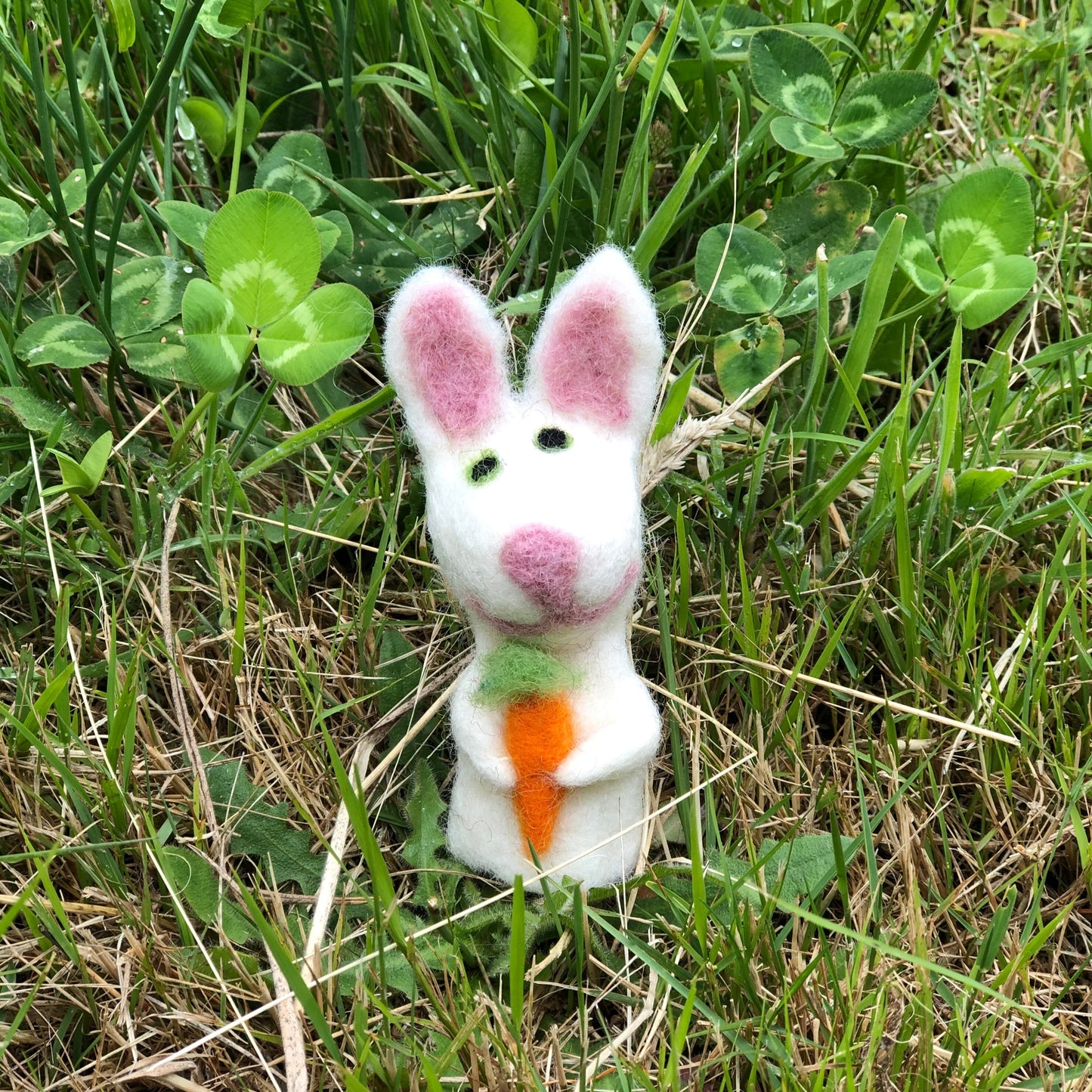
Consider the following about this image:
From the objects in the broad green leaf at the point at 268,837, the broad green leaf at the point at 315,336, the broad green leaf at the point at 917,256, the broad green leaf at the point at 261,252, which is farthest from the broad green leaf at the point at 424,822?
the broad green leaf at the point at 917,256

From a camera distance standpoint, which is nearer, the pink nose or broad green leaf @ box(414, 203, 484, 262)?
the pink nose

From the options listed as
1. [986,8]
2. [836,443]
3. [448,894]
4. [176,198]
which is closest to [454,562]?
[448,894]

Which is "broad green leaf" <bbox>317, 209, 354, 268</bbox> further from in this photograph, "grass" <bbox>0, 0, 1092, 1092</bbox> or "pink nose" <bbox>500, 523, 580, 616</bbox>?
"pink nose" <bbox>500, 523, 580, 616</bbox>

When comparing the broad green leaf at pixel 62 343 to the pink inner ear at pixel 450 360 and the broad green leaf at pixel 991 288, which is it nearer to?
the pink inner ear at pixel 450 360

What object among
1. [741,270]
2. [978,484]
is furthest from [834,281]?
[978,484]

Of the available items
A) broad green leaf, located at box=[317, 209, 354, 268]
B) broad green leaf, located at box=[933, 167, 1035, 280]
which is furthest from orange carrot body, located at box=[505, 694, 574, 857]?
broad green leaf, located at box=[933, 167, 1035, 280]
